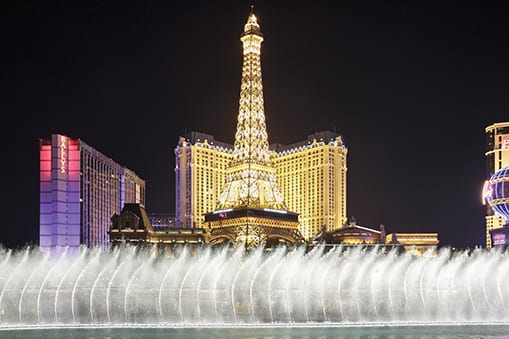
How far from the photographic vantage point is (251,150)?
91.1 metres

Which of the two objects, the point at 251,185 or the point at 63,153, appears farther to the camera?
the point at 251,185

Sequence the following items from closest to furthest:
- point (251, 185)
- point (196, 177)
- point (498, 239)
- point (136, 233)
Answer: point (136, 233) → point (498, 239) → point (251, 185) → point (196, 177)

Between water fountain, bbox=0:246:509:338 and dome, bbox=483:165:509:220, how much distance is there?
44.4 ft

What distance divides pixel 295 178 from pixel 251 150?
1128 inches

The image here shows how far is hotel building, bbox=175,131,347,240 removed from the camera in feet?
365

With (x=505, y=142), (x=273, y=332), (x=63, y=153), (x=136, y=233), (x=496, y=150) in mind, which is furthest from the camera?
(x=496, y=150)

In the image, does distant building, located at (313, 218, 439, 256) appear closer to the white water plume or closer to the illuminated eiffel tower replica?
the illuminated eiffel tower replica

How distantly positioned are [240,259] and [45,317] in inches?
1534

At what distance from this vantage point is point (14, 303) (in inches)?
1398

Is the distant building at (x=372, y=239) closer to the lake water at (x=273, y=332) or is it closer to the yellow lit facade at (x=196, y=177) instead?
the yellow lit facade at (x=196, y=177)

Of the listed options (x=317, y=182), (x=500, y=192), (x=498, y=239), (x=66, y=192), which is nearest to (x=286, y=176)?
(x=317, y=182)

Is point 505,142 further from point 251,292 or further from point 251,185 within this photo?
point 251,292

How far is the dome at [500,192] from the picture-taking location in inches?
2756

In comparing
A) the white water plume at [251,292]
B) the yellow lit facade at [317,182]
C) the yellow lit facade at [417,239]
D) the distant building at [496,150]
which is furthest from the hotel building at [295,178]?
the white water plume at [251,292]
